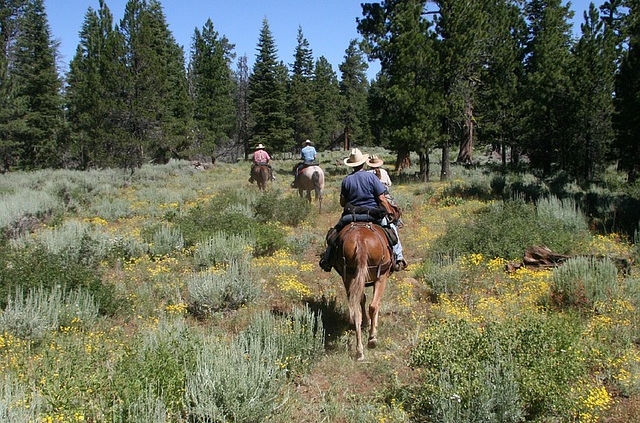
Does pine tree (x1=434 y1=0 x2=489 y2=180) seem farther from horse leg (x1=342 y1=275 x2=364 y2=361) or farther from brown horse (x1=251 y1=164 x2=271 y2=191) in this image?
horse leg (x1=342 y1=275 x2=364 y2=361)

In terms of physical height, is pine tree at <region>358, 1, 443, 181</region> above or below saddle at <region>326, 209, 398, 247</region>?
above

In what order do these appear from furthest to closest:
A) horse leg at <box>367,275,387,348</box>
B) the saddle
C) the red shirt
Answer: the red shirt
the saddle
horse leg at <box>367,275,387,348</box>

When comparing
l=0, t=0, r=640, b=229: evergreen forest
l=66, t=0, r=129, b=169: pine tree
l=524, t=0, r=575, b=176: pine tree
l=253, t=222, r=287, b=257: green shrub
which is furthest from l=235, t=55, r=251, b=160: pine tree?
l=253, t=222, r=287, b=257: green shrub

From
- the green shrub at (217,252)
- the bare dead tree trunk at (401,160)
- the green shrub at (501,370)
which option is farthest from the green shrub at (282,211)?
the bare dead tree trunk at (401,160)

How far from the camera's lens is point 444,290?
7879 mm

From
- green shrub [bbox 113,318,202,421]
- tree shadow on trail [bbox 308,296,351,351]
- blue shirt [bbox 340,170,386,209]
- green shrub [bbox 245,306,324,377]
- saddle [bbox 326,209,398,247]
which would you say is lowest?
tree shadow on trail [bbox 308,296,351,351]

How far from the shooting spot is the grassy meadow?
4121 mm

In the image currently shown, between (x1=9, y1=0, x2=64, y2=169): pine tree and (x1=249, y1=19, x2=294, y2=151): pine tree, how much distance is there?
17705mm

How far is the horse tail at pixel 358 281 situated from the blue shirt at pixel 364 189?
38.8 inches

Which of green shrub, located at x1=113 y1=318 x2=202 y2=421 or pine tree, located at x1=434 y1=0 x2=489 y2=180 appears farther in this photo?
pine tree, located at x1=434 y1=0 x2=489 y2=180

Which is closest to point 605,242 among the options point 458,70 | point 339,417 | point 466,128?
point 339,417

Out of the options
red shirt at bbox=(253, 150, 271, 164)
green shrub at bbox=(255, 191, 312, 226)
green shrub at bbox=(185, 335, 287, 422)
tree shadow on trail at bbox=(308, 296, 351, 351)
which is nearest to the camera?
green shrub at bbox=(185, 335, 287, 422)

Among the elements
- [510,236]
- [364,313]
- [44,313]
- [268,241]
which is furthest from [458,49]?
[44,313]

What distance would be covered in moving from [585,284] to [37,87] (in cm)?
4568
